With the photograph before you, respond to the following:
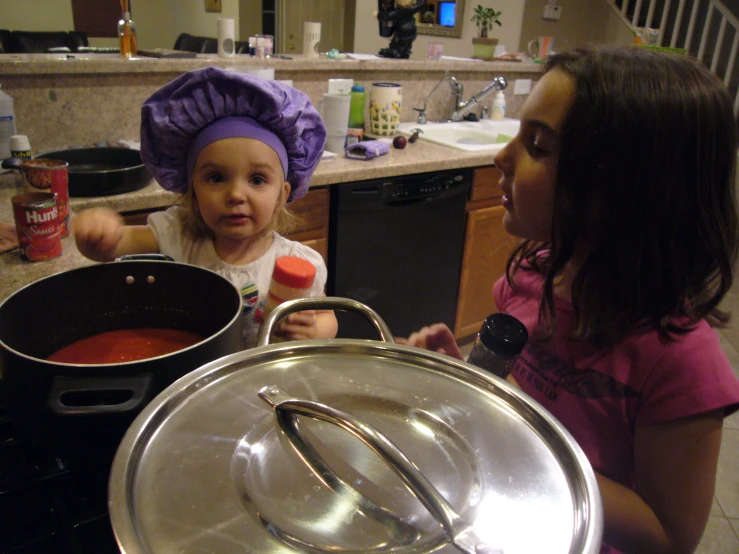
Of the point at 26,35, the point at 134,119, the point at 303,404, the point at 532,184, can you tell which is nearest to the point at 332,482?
the point at 303,404

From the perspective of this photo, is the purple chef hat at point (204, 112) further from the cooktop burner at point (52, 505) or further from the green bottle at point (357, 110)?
the green bottle at point (357, 110)

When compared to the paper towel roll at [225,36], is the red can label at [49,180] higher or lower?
lower

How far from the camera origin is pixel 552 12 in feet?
16.3

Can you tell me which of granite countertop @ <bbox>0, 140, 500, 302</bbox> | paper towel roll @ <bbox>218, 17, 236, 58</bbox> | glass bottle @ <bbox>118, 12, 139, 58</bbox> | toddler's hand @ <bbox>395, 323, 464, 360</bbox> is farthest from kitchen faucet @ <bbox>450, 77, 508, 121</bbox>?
toddler's hand @ <bbox>395, 323, 464, 360</bbox>

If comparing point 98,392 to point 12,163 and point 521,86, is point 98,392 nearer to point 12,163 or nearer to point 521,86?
point 12,163

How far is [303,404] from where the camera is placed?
39cm

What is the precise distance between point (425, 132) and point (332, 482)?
2574 millimetres

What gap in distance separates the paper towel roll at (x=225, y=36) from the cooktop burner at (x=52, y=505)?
2.03 metres

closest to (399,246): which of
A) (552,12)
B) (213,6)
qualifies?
(552,12)

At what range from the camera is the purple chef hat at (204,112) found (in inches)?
37.9

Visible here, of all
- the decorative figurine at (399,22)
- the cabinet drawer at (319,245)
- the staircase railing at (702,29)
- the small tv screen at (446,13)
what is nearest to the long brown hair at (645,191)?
the cabinet drawer at (319,245)

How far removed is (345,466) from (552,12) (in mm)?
5427

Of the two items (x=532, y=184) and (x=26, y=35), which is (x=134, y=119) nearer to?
(x=532, y=184)

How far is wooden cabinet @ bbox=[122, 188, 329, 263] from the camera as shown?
1.97m
